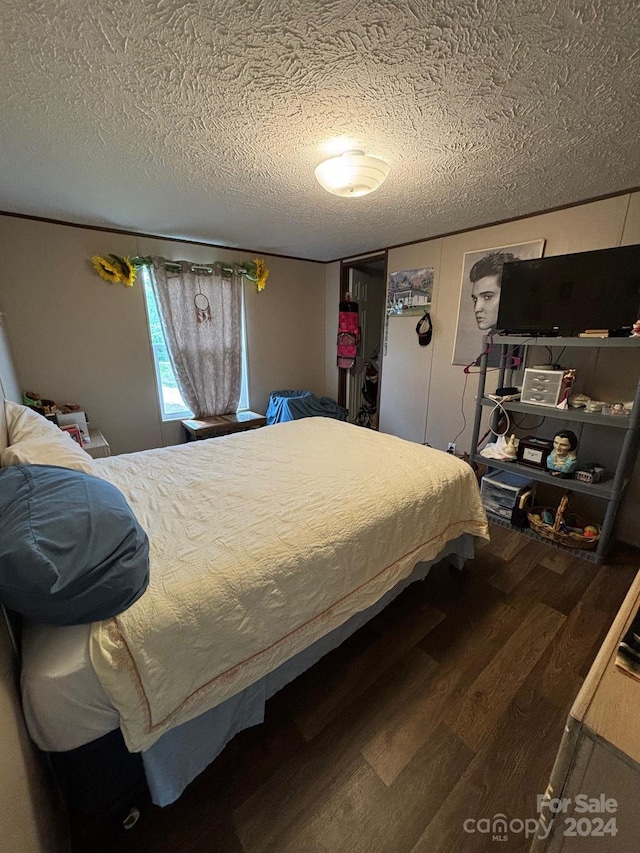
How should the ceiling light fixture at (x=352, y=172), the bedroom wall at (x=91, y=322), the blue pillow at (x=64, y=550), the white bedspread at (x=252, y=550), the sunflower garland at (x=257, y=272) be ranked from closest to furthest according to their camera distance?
the blue pillow at (x=64, y=550) → the white bedspread at (x=252, y=550) → the ceiling light fixture at (x=352, y=172) → the bedroom wall at (x=91, y=322) → the sunflower garland at (x=257, y=272)

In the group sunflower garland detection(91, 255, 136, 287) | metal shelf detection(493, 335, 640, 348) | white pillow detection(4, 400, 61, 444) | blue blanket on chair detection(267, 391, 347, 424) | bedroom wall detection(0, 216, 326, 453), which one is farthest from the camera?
blue blanket on chair detection(267, 391, 347, 424)

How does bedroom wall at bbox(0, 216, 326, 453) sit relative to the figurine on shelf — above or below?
above

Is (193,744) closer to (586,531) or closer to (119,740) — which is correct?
(119,740)

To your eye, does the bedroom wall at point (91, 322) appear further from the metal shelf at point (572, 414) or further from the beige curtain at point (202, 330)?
the metal shelf at point (572, 414)

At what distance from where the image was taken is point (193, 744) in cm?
106

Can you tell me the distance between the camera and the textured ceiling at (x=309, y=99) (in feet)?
3.17

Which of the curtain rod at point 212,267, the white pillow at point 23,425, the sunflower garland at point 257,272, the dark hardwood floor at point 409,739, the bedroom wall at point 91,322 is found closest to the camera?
the dark hardwood floor at point 409,739

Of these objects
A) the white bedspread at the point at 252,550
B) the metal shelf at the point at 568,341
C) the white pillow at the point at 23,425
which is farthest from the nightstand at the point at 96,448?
the metal shelf at the point at 568,341

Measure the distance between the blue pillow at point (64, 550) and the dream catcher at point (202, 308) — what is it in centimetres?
280

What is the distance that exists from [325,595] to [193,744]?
0.60 meters

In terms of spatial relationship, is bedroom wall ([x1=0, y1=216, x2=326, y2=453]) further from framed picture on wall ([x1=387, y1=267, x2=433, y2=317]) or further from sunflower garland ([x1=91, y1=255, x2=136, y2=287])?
framed picture on wall ([x1=387, y1=267, x2=433, y2=317])

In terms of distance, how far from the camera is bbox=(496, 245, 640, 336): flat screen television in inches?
78.4

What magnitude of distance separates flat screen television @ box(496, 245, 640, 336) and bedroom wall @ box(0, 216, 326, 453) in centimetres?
261

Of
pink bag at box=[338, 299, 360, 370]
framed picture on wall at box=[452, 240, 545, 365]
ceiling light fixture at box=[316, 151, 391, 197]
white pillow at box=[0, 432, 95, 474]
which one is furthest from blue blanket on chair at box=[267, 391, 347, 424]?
white pillow at box=[0, 432, 95, 474]
